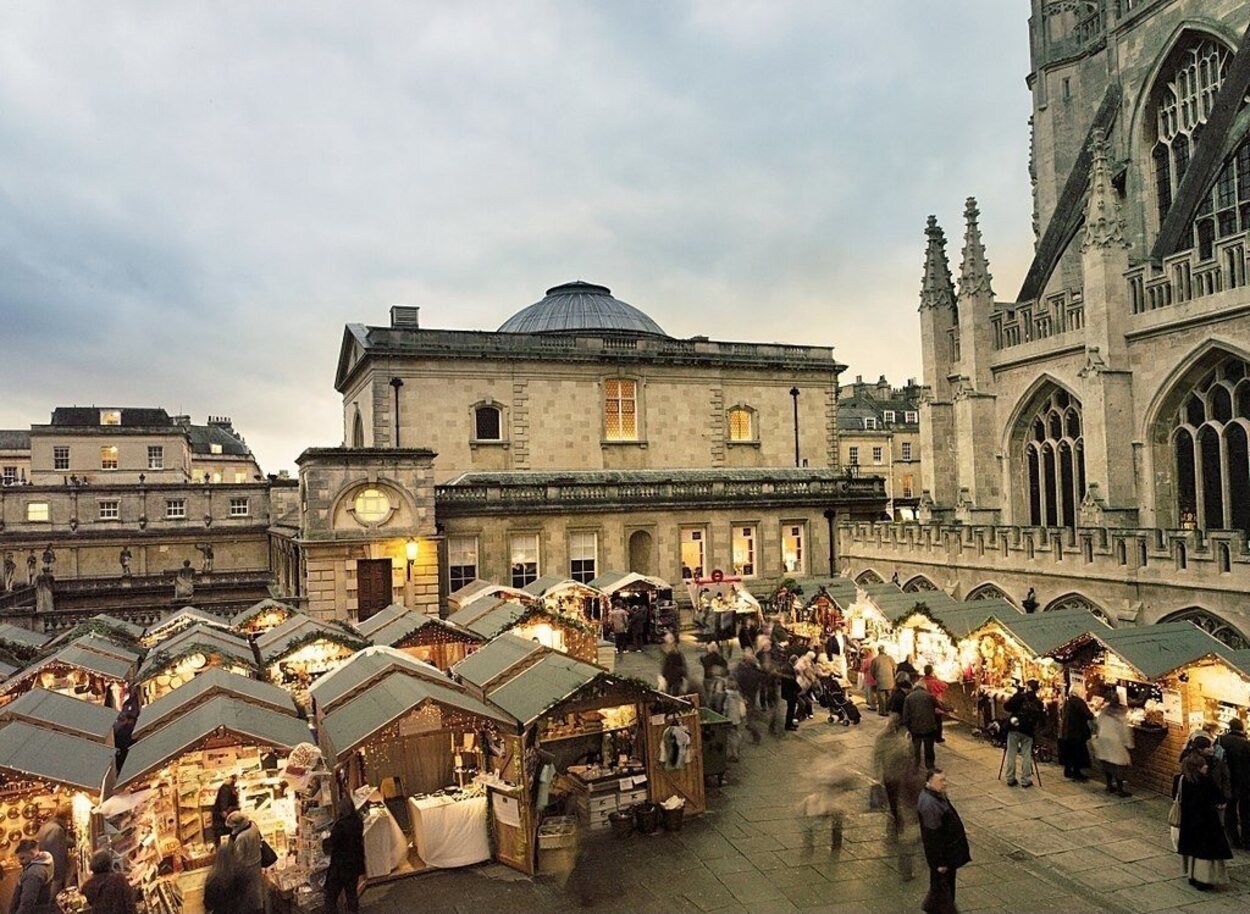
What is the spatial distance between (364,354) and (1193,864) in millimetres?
28645

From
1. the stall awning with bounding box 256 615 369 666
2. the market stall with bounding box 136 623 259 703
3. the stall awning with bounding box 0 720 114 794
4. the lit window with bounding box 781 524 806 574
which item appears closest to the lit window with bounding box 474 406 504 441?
the lit window with bounding box 781 524 806 574

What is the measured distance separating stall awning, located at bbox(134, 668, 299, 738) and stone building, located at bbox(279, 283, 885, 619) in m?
13.5

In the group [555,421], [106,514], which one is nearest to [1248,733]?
[555,421]

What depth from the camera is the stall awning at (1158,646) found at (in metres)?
12.4

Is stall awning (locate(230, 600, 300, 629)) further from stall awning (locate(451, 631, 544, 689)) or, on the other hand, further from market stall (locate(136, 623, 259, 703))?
stall awning (locate(451, 631, 544, 689))

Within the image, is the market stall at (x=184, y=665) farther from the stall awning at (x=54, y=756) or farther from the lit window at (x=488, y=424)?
the lit window at (x=488, y=424)

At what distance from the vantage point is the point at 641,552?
32.0 metres

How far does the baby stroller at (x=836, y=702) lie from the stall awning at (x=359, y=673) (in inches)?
330

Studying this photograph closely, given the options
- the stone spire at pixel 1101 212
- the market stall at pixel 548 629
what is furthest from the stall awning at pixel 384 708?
the stone spire at pixel 1101 212

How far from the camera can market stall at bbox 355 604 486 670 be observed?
17.9 m

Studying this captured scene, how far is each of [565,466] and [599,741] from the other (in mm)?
21033

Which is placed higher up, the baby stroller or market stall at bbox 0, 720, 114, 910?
market stall at bbox 0, 720, 114, 910

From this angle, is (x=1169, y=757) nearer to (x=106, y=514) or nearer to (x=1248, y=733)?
A: (x=1248, y=733)

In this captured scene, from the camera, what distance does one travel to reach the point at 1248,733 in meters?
11.9
